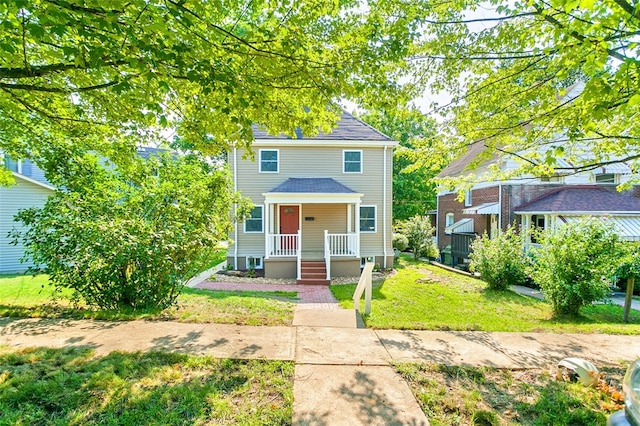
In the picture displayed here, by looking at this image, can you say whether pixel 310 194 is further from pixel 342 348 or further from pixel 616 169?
pixel 616 169

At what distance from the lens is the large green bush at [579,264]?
22.3 feet

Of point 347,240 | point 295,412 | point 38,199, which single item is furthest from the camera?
point 38,199

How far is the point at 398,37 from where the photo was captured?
168 inches

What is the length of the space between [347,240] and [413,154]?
21.0ft

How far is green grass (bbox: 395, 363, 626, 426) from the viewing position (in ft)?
8.13

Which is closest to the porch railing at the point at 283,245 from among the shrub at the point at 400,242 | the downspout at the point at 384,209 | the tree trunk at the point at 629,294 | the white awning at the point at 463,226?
→ the downspout at the point at 384,209

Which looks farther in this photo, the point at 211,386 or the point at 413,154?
the point at 413,154

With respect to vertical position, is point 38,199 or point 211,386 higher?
point 38,199

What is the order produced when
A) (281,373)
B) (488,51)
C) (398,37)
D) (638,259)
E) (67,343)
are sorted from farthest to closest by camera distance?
(638,259), (488,51), (398,37), (67,343), (281,373)

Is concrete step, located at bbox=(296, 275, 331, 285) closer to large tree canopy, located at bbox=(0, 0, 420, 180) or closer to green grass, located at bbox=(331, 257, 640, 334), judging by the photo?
green grass, located at bbox=(331, 257, 640, 334)

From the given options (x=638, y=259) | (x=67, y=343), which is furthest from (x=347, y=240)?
(x=67, y=343)

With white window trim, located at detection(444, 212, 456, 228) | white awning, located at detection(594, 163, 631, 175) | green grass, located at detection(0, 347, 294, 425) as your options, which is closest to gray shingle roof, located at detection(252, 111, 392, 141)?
white window trim, located at detection(444, 212, 456, 228)

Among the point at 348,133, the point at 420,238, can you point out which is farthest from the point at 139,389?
the point at 420,238

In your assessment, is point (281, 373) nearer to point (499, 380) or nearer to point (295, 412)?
point (295, 412)
